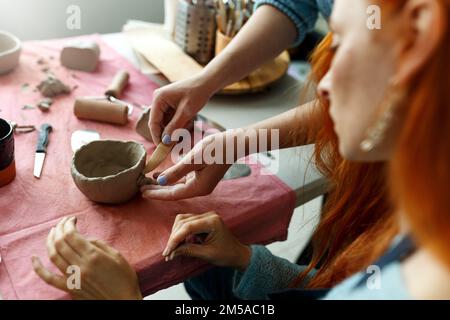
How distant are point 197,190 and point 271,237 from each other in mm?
189

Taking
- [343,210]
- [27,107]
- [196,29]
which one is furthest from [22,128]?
[343,210]

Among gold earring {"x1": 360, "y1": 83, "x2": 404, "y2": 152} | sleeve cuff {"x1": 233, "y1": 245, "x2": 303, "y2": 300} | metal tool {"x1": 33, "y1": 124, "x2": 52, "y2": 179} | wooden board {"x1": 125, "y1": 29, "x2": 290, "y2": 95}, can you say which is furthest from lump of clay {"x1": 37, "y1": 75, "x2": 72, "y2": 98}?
gold earring {"x1": 360, "y1": 83, "x2": 404, "y2": 152}

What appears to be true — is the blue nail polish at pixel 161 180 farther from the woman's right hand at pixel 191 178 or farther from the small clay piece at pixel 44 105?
the small clay piece at pixel 44 105

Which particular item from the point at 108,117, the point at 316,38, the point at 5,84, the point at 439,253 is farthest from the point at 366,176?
the point at 316,38

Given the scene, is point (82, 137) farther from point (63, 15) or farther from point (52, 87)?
point (63, 15)

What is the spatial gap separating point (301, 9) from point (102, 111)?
1.55ft

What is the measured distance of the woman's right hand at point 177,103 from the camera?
96 centimetres

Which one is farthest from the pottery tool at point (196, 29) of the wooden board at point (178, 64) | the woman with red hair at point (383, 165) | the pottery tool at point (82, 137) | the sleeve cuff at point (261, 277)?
the sleeve cuff at point (261, 277)

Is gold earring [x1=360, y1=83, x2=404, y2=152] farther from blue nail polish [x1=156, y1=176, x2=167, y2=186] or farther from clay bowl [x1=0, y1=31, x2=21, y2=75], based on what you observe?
clay bowl [x1=0, y1=31, x2=21, y2=75]

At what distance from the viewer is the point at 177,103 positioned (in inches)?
38.3

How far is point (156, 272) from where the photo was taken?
776mm

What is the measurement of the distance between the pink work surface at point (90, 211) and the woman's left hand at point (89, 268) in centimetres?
2

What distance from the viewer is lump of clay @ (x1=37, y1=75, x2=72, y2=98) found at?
110 cm

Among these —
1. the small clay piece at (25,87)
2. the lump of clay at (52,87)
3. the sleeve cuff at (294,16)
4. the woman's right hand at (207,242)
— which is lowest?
the woman's right hand at (207,242)
